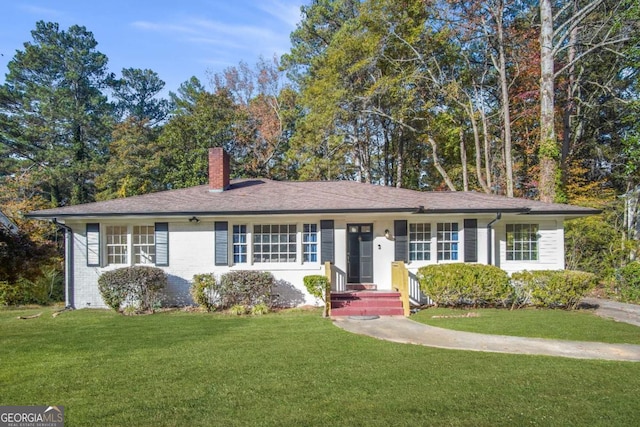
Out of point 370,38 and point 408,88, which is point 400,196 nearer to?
point 408,88

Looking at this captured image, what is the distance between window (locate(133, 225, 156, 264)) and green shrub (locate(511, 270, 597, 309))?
10.6 meters

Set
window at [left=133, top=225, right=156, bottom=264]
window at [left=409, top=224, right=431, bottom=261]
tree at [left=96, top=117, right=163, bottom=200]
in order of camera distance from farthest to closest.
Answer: tree at [left=96, top=117, right=163, bottom=200] < window at [left=133, top=225, right=156, bottom=264] < window at [left=409, top=224, right=431, bottom=261]

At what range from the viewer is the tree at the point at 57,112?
25.6 m

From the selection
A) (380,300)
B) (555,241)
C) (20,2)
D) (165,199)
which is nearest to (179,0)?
(20,2)

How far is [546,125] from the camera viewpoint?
15102 millimetres

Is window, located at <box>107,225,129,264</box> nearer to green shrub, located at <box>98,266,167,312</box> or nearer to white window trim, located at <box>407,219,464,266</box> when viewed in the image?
green shrub, located at <box>98,266,167,312</box>

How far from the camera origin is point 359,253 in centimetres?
1155

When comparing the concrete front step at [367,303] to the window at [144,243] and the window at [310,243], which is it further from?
the window at [144,243]

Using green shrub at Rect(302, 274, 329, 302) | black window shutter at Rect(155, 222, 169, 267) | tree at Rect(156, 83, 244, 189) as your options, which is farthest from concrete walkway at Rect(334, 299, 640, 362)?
tree at Rect(156, 83, 244, 189)

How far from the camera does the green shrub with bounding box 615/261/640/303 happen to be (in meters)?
11.4

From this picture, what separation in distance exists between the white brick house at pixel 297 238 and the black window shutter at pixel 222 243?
0.10ft

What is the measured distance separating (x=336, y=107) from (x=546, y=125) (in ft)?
31.8

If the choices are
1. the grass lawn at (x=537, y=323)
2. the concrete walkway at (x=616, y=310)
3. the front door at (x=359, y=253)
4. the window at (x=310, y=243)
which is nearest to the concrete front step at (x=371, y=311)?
the grass lawn at (x=537, y=323)

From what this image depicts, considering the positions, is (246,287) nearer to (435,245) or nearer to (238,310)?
(238,310)
